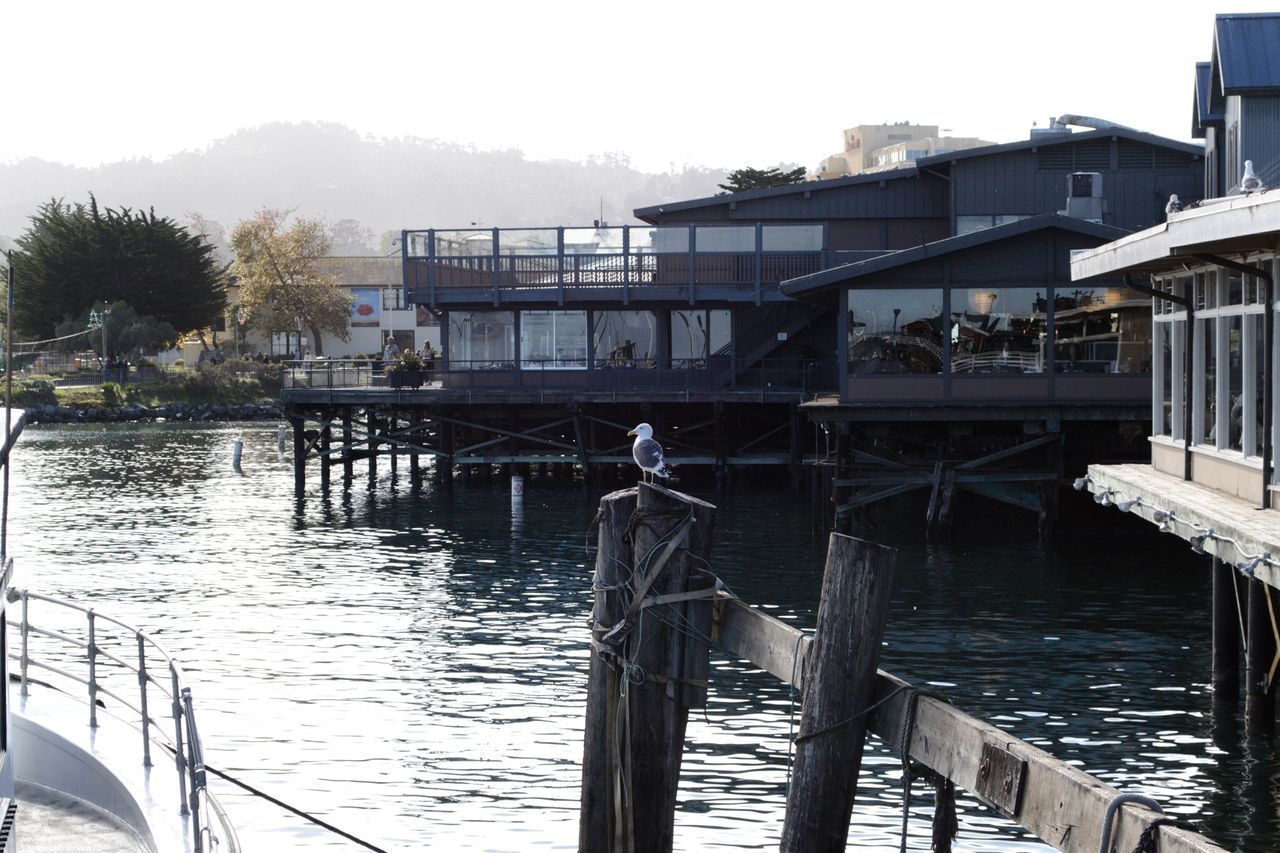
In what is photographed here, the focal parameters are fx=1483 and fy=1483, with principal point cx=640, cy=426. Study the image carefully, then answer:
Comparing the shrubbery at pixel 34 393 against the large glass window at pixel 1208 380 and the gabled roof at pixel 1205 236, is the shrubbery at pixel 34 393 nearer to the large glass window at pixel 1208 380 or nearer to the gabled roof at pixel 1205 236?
the gabled roof at pixel 1205 236

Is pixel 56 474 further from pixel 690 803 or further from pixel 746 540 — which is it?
pixel 690 803

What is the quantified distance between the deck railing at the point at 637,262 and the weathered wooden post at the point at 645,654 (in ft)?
111

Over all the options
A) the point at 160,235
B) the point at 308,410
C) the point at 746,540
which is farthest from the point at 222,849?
the point at 160,235

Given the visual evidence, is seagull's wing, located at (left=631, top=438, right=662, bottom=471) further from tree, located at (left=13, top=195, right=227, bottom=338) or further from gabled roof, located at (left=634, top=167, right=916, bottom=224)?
tree, located at (left=13, top=195, right=227, bottom=338)

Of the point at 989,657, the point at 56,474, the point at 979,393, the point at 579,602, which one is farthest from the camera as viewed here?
the point at 56,474

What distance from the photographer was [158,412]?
7838 cm

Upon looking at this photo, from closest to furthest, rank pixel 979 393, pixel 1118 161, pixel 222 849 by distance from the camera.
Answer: pixel 222 849, pixel 979 393, pixel 1118 161

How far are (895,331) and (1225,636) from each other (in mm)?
15289

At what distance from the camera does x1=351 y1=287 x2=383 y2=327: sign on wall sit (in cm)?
10838

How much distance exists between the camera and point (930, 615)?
22.4m

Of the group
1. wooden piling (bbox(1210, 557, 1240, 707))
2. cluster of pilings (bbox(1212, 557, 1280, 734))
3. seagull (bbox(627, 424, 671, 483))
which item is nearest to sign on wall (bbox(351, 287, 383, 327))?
cluster of pilings (bbox(1212, 557, 1280, 734))

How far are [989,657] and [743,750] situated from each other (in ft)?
18.8

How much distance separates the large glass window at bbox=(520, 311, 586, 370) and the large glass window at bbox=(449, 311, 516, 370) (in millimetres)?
472

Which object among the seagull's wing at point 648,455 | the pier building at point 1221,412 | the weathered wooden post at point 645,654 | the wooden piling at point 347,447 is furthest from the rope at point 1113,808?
the wooden piling at point 347,447
